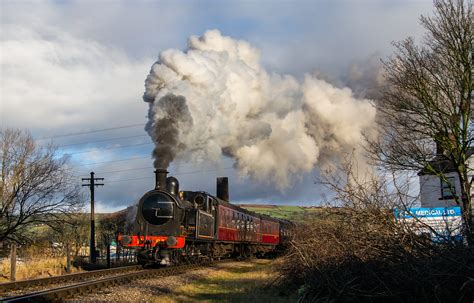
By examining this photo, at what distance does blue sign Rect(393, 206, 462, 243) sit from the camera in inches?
263

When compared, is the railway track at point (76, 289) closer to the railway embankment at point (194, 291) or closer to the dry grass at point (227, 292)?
the railway embankment at point (194, 291)

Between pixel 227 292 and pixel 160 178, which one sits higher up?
pixel 160 178

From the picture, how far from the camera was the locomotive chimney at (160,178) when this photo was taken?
19.9 m

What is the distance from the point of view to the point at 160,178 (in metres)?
20.0

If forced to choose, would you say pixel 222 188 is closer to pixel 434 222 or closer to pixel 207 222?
pixel 207 222

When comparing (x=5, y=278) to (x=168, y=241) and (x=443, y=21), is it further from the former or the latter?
(x=443, y=21)

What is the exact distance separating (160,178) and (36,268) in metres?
7.32

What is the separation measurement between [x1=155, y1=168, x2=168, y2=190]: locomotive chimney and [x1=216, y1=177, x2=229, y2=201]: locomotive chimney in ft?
70.7

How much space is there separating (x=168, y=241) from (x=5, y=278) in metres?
6.92

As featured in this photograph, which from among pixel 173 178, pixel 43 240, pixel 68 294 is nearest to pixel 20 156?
pixel 43 240

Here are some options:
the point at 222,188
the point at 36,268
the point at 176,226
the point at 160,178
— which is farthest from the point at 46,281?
the point at 222,188

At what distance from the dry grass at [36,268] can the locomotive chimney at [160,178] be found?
6.18 metres

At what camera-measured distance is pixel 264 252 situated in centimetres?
3400

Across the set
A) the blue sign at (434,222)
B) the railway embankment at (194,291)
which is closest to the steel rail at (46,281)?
the railway embankment at (194,291)
